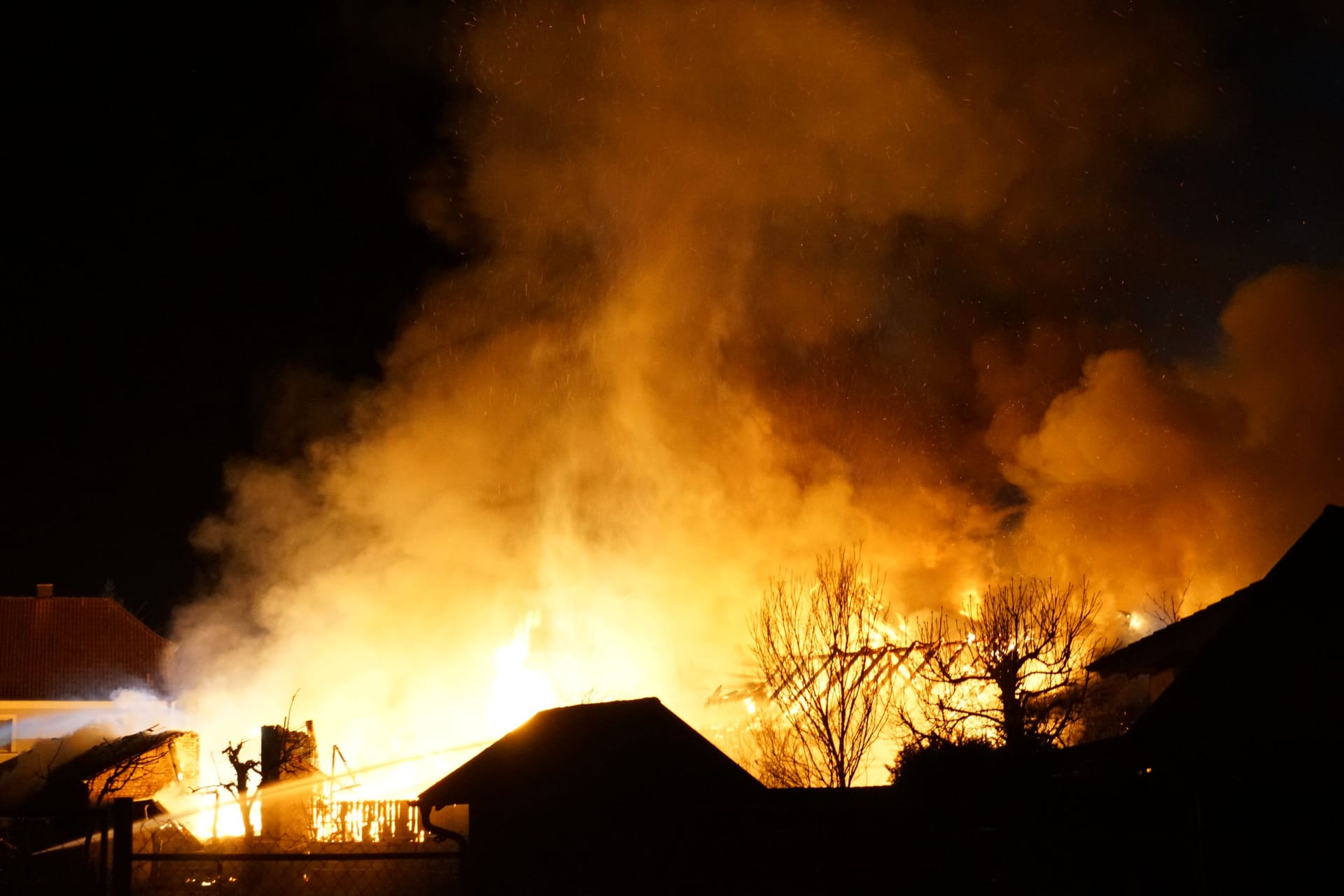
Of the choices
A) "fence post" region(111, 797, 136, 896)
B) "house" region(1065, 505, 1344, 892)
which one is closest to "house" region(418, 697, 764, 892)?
"fence post" region(111, 797, 136, 896)

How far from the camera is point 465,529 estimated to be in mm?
37375

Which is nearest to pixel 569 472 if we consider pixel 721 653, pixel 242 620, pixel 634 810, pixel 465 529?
pixel 465 529

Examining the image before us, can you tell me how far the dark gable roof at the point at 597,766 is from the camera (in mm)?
8086

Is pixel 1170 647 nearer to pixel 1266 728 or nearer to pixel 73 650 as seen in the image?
pixel 1266 728

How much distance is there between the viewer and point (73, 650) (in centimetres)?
4472

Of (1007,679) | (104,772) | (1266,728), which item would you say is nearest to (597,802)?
(1266,728)

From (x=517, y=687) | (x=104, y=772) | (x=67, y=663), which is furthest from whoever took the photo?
(x=67, y=663)

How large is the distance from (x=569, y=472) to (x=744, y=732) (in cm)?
1316

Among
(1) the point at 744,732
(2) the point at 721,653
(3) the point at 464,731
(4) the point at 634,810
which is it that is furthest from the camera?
(2) the point at 721,653

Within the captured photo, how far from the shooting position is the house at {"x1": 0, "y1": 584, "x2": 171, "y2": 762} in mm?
41250

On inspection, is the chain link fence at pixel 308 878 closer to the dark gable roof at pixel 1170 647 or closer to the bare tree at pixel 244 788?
the bare tree at pixel 244 788

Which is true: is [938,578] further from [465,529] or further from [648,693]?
[465,529]

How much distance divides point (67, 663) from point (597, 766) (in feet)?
143

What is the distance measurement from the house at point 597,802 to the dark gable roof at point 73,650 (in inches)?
1629
